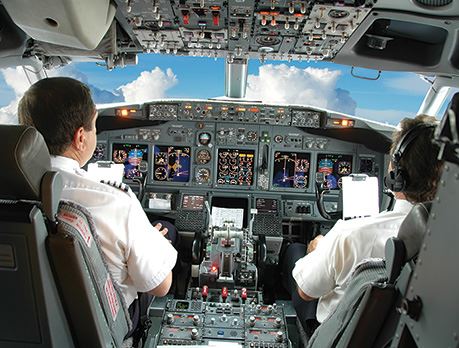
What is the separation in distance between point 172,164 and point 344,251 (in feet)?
9.96

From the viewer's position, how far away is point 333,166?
470 centimetres

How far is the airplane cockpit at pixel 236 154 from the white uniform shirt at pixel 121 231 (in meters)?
0.12

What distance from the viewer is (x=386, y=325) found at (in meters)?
1.31

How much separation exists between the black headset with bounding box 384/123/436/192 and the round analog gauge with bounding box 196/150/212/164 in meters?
3.10

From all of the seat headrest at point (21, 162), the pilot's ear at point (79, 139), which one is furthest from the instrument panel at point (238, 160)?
the seat headrest at point (21, 162)

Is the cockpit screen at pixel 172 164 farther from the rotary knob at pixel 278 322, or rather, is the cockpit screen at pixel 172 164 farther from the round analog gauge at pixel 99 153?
the rotary knob at pixel 278 322

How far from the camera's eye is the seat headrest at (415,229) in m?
1.13

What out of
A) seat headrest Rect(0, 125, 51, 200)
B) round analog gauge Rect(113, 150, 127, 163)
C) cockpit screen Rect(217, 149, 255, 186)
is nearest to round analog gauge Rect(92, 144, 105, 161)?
round analog gauge Rect(113, 150, 127, 163)

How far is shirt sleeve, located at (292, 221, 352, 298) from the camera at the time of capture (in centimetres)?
193

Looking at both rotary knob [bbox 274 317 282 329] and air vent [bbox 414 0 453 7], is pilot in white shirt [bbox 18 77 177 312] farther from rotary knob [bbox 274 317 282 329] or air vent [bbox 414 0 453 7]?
air vent [bbox 414 0 453 7]

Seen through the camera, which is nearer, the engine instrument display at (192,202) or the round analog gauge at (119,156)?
the engine instrument display at (192,202)

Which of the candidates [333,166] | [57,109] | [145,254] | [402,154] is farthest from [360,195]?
[57,109]

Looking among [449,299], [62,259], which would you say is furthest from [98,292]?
[449,299]

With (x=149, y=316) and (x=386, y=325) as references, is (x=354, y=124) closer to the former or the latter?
(x=149, y=316)
